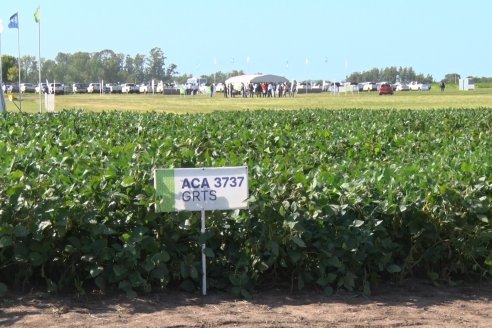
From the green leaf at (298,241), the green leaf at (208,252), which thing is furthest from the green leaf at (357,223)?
the green leaf at (208,252)

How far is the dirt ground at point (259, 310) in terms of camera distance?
228 inches

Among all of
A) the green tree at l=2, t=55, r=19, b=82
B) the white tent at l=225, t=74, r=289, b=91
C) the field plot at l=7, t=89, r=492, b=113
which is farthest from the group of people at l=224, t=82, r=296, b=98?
the green tree at l=2, t=55, r=19, b=82

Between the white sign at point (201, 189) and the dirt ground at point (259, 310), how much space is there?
0.71 metres

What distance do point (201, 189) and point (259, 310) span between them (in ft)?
3.28

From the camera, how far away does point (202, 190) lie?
6406mm

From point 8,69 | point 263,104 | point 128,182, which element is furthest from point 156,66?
point 128,182

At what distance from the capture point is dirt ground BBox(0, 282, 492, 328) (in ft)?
19.0

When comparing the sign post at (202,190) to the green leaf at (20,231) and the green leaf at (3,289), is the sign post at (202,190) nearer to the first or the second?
the green leaf at (20,231)

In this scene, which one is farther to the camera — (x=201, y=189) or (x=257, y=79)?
(x=257, y=79)

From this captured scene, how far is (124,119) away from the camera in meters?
18.1

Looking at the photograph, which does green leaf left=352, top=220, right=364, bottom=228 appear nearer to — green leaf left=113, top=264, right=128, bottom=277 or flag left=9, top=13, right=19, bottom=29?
green leaf left=113, top=264, right=128, bottom=277

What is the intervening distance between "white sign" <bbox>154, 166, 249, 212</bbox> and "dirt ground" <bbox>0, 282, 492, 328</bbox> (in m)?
0.71

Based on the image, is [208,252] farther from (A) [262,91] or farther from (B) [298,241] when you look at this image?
(A) [262,91]

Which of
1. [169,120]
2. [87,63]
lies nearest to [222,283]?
[169,120]
